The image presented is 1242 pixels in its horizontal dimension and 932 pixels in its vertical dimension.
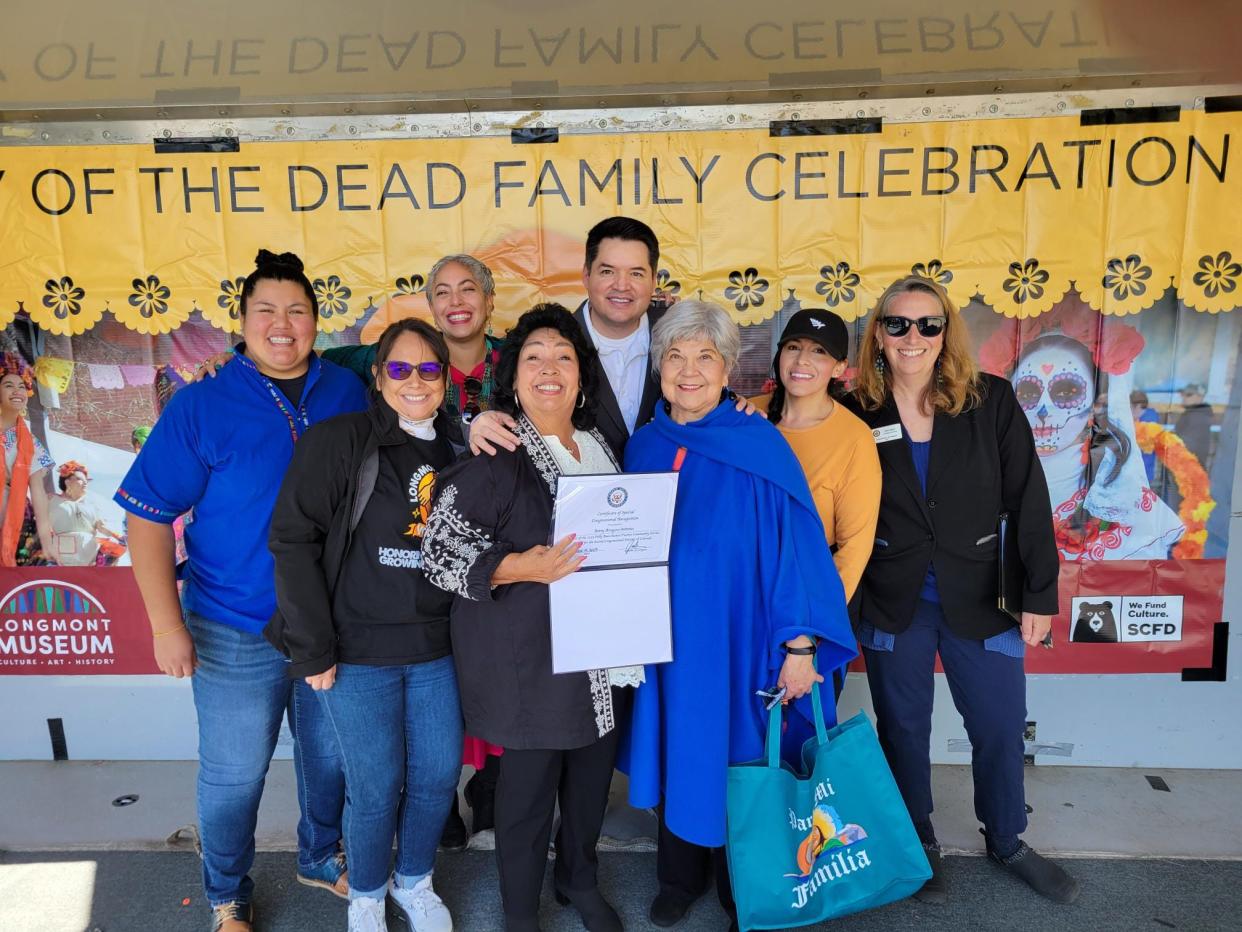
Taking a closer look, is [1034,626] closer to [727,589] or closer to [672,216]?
[727,589]

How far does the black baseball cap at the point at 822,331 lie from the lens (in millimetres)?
2555

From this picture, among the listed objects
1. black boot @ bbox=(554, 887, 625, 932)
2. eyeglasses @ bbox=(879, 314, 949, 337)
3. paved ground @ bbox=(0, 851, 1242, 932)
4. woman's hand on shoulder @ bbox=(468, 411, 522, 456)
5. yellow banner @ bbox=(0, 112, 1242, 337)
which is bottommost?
paved ground @ bbox=(0, 851, 1242, 932)

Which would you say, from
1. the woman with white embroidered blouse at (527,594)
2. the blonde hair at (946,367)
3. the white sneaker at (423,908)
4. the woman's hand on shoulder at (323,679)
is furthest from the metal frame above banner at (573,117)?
the white sneaker at (423,908)

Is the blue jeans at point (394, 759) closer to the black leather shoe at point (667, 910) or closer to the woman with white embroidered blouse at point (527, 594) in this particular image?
the woman with white embroidered blouse at point (527, 594)

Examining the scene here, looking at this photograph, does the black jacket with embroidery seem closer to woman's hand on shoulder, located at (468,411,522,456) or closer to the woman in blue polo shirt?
woman's hand on shoulder, located at (468,411,522,456)

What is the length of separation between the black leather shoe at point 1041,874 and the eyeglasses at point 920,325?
1.92 meters

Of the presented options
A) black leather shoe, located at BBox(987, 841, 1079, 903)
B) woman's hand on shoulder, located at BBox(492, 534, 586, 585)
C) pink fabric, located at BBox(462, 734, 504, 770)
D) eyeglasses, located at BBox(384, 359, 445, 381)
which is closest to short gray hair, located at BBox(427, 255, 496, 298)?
eyeglasses, located at BBox(384, 359, 445, 381)

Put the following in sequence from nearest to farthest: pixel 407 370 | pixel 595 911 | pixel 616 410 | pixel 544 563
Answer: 1. pixel 544 563
2. pixel 407 370
3. pixel 595 911
4. pixel 616 410

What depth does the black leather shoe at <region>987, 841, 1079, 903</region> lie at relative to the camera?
2.77 m

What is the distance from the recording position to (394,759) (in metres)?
2.42

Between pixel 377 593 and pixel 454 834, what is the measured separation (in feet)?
4.44

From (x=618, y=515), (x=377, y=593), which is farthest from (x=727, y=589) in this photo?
(x=377, y=593)

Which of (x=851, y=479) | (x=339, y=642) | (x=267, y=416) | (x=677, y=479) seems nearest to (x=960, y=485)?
(x=851, y=479)

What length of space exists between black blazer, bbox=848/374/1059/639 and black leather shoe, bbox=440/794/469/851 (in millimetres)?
1745
